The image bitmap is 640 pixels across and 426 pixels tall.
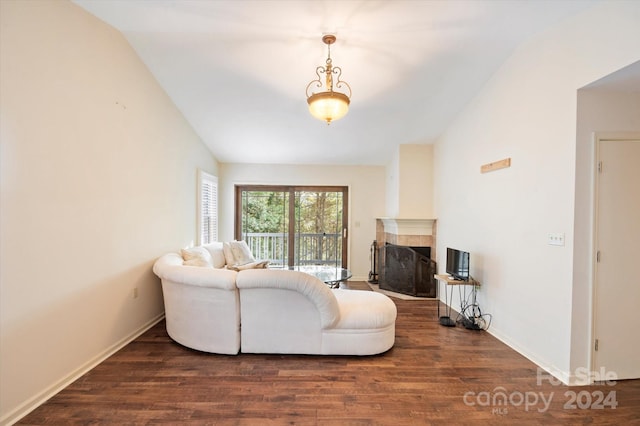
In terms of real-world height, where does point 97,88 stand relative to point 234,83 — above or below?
below

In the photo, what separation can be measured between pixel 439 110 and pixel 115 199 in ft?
13.5

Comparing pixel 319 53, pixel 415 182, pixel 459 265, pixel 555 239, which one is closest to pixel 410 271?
pixel 459 265

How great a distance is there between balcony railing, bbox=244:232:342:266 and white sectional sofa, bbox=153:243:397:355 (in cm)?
342

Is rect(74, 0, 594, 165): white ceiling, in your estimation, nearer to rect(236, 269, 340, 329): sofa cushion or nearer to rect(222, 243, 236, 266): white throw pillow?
rect(222, 243, 236, 266): white throw pillow

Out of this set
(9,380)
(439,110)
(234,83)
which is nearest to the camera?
(9,380)

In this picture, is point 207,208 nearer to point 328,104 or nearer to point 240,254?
point 240,254

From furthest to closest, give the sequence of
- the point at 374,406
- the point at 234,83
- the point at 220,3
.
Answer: the point at 234,83 → the point at 220,3 → the point at 374,406

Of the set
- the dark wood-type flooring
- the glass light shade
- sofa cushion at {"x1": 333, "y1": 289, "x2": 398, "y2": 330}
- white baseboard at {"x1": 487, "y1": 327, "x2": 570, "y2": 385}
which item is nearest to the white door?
white baseboard at {"x1": 487, "y1": 327, "x2": 570, "y2": 385}

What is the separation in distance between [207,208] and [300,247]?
81.4 inches

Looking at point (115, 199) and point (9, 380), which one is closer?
point (9, 380)

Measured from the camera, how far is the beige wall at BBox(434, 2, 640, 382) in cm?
230

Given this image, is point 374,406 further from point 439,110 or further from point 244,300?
point 439,110

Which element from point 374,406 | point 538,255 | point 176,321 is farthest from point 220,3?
point 538,255

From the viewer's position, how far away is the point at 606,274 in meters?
2.40
